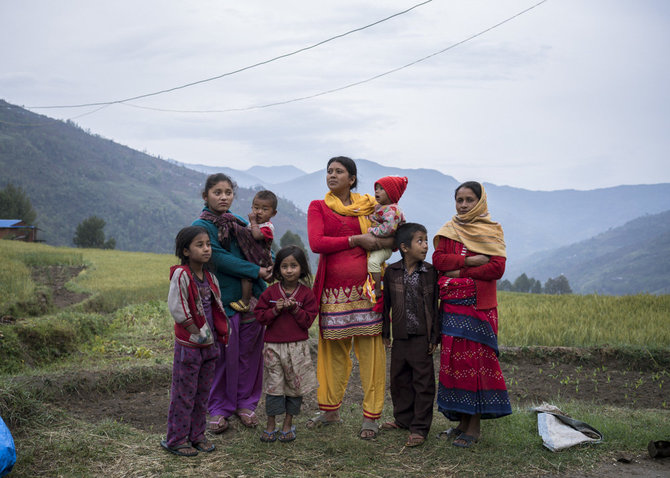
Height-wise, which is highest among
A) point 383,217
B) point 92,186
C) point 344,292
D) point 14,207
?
point 92,186

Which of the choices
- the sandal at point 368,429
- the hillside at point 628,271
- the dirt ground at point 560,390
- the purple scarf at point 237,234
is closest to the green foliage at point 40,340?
the dirt ground at point 560,390

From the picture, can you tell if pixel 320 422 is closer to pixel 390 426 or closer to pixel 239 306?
pixel 390 426

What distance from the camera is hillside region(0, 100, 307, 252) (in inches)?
4281

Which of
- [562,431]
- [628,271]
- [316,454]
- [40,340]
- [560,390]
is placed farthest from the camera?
[628,271]

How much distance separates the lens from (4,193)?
5572 centimetres

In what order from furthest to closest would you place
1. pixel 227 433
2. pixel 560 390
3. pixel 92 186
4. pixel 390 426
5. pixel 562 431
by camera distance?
pixel 92 186
pixel 560 390
pixel 390 426
pixel 227 433
pixel 562 431

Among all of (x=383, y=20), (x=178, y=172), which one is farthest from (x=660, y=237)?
(x=383, y=20)

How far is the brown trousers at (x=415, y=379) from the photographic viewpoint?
4305 millimetres

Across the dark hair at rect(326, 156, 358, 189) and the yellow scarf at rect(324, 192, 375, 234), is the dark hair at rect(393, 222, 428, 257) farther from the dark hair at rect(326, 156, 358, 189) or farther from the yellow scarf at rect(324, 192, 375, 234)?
the dark hair at rect(326, 156, 358, 189)

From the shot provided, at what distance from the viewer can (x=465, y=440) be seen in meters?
4.24

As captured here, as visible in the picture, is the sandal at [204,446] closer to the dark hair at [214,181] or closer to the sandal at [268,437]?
the sandal at [268,437]

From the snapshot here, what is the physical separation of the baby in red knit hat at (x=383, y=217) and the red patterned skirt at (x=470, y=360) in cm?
55

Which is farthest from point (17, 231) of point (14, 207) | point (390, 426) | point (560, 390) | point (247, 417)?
point (390, 426)

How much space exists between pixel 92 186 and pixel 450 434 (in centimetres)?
13569
